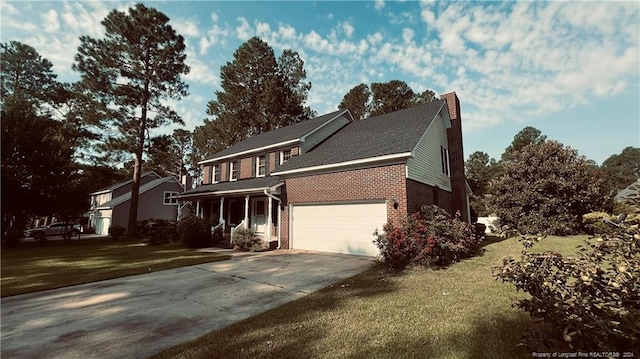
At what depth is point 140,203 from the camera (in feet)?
97.4

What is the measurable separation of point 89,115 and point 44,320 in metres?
21.7

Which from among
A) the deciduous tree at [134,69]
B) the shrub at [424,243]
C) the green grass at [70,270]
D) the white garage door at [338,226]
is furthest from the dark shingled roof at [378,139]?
the deciduous tree at [134,69]

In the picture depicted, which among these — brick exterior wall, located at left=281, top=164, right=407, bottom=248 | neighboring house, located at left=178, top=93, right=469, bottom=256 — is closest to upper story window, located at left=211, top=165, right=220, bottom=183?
neighboring house, located at left=178, top=93, right=469, bottom=256

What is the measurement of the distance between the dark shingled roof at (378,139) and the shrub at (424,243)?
2877 mm

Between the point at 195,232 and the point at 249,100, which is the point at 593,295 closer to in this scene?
the point at 195,232

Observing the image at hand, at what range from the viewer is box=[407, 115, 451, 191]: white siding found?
11.0 meters

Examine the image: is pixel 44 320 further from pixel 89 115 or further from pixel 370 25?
pixel 89 115

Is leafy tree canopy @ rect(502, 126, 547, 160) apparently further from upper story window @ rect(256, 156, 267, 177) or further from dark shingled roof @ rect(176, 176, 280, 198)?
dark shingled roof @ rect(176, 176, 280, 198)

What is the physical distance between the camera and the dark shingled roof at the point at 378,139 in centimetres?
1119

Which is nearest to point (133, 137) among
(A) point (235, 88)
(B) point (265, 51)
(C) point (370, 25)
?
(A) point (235, 88)

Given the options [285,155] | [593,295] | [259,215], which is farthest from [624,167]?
[593,295]

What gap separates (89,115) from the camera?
21000 mm

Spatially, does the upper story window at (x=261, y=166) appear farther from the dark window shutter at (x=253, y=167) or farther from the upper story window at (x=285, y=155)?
the upper story window at (x=285, y=155)

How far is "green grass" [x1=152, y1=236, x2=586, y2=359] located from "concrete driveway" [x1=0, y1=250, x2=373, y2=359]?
65 cm
